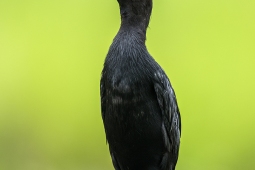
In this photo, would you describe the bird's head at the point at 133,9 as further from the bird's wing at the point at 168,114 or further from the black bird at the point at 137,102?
the bird's wing at the point at 168,114

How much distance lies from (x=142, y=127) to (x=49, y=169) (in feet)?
10.9

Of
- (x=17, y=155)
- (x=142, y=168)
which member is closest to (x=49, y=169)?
(x=17, y=155)

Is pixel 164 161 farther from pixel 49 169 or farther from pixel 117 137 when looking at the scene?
pixel 49 169

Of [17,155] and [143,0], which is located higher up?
[143,0]

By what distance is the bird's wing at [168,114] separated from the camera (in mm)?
4349

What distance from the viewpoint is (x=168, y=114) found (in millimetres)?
4445

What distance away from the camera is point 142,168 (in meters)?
4.51

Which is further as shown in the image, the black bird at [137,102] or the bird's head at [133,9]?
the bird's head at [133,9]

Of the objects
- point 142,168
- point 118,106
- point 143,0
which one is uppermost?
point 143,0

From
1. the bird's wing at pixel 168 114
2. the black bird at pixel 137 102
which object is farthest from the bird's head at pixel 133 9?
the bird's wing at pixel 168 114

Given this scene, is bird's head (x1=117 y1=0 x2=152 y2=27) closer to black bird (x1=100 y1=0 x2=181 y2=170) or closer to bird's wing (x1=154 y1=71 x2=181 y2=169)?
black bird (x1=100 y1=0 x2=181 y2=170)

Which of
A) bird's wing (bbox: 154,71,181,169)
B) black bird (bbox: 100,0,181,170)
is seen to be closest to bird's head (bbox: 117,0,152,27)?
black bird (bbox: 100,0,181,170)

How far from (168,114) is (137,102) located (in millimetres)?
264

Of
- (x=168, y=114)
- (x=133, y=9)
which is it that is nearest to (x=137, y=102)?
(x=168, y=114)
